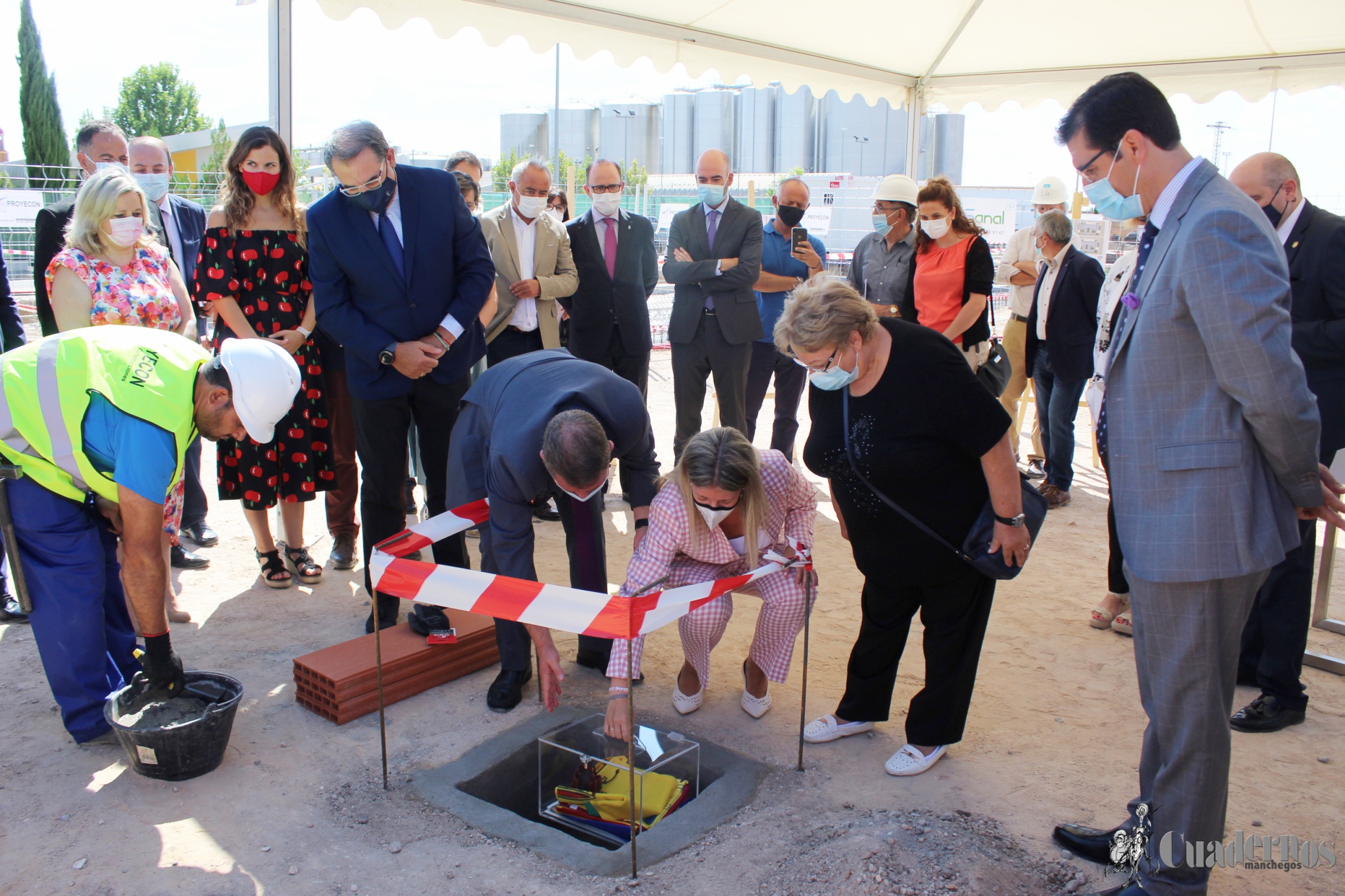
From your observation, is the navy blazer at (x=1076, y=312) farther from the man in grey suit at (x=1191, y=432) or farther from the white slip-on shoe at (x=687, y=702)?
the man in grey suit at (x=1191, y=432)

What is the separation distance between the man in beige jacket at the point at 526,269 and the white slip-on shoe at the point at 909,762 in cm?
328

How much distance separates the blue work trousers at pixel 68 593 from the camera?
10.0 feet

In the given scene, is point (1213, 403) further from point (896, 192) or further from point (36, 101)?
point (36, 101)

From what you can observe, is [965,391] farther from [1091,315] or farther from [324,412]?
[1091,315]

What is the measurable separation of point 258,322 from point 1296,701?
470 centimetres

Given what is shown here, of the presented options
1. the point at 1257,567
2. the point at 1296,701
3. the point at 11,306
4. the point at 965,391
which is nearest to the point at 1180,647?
the point at 1257,567

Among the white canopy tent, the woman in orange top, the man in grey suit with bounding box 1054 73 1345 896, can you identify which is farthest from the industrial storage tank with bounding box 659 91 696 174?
the man in grey suit with bounding box 1054 73 1345 896

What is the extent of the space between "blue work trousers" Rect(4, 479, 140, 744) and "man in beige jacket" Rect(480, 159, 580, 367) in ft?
8.75

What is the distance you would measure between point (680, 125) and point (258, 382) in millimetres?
75943

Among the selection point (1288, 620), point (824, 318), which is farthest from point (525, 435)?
point (1288, 620)

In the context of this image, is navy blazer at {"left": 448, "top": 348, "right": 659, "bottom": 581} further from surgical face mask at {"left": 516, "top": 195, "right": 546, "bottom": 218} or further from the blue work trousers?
surgical face mask at {"left": 516, "top": 195, "right": 546, "bottom": 218}

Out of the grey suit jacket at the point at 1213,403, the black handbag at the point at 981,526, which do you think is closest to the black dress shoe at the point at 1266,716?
the black handbag at the point at 981,526

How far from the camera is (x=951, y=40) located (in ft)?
24.3

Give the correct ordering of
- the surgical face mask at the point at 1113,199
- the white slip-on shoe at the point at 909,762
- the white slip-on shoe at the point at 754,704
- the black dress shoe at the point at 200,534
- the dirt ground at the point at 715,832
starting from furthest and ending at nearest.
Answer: the black dress shoe at the point at 200,534 < the white slip-on shoe at the point at 754,704 < the white slip-on shoe at the point at 909,762 < the dirt ground at the point at 715,832 < the surgical face mask at the point at 1113,199
